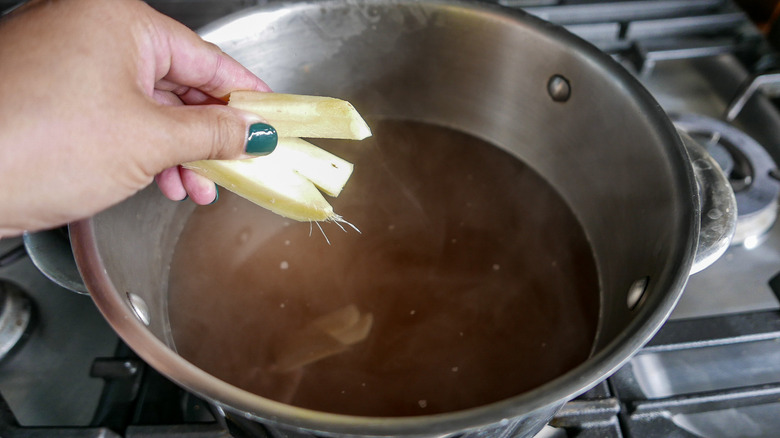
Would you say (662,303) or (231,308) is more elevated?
(662,303)

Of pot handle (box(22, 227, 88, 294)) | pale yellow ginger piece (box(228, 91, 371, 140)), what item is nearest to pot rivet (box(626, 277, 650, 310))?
pale yellow ginger piece (box(228, 91, 371, 140))

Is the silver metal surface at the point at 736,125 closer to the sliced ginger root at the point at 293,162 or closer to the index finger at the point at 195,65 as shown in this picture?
the sliced ginger root at the point at 293,162

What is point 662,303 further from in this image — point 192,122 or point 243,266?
point 243,266

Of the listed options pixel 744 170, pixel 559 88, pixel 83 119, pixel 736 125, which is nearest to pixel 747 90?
pixel 736 125

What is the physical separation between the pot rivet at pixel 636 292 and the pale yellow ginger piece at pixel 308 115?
0.35m

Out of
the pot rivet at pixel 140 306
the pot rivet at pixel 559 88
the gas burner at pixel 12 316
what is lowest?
the gas burner at pixel 12 316

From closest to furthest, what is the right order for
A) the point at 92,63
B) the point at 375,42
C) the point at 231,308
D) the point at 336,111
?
the point at 92,63 → the point at 336,111 → the point at 231,308 → the point at 375,42

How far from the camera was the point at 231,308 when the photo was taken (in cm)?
76

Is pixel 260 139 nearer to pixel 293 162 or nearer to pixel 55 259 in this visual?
pixel 293 162

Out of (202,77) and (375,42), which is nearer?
(202,77)

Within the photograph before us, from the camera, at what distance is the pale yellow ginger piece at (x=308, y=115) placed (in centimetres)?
62

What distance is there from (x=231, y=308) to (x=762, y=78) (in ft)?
2.92

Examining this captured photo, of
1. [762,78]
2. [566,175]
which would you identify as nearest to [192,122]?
[566,175]

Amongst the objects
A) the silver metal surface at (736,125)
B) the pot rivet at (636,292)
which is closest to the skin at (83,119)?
the pot rivet at (636,292)
